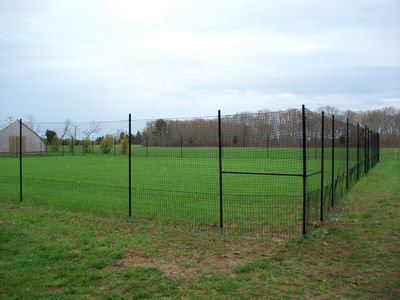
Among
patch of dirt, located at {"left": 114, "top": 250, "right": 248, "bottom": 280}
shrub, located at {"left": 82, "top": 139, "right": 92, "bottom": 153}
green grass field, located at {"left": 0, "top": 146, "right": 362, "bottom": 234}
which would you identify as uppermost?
shrub, located at {"left": 82, "top": 139, "right": 92, "bottom": 153}

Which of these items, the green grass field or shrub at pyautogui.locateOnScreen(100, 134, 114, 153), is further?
shrub at pyautogui.locateOnScreen(100, 134, 114, 153)

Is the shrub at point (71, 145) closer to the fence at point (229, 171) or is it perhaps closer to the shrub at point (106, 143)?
the fence at point (229, 171)

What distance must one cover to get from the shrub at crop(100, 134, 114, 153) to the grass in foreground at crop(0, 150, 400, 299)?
8.10ft

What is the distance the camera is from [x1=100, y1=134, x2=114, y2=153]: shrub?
9125 mm

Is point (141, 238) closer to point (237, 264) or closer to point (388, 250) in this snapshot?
point (237, 264)

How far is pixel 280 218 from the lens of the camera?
7.68 m

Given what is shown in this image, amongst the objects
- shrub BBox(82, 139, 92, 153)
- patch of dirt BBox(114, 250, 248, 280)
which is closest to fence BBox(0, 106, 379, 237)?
shrub BBox(82, 139, 92, 153)

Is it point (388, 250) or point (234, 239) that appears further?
point (234, 239)

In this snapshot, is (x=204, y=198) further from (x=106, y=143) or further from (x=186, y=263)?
(x=186, y=263)

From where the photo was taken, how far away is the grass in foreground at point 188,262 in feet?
13.1

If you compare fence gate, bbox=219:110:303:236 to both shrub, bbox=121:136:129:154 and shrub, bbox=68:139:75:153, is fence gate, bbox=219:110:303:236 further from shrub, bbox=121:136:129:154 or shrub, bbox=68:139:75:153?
shrub, bbox=68:139:75:153

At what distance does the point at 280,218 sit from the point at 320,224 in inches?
39.8

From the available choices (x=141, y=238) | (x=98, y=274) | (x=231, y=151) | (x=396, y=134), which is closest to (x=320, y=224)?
(x=231, y=151)

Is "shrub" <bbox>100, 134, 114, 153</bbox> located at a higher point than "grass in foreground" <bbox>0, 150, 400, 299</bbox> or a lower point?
higher
